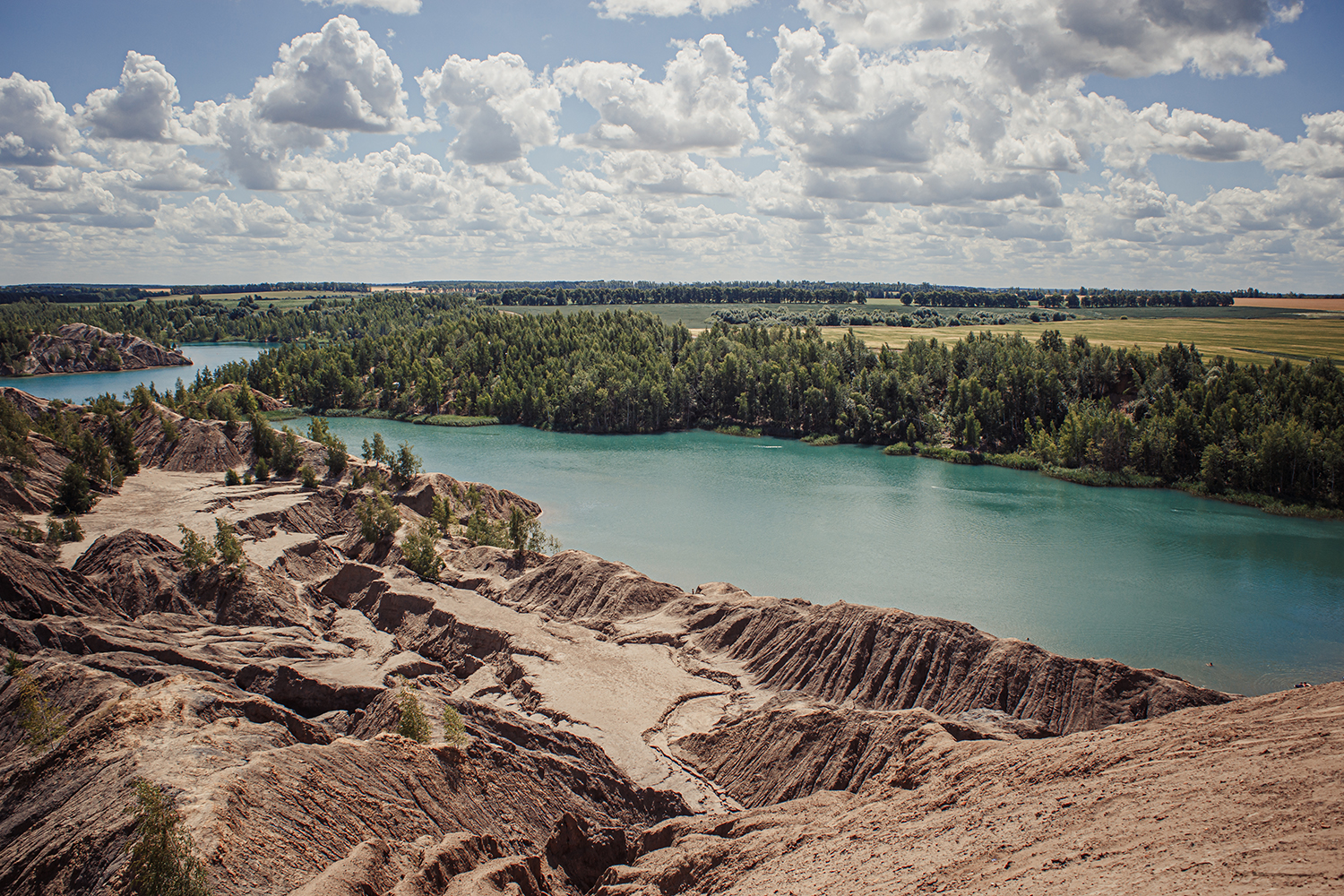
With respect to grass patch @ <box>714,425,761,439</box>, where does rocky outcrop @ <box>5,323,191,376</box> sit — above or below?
above

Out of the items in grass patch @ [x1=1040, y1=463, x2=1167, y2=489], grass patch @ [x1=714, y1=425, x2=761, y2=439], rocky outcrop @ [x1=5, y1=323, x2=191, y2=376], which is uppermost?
rocky outcrop @ [x1=5, y1=323, x2=191, y2=376]

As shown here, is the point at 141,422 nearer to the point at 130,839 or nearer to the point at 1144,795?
the point at 130,839

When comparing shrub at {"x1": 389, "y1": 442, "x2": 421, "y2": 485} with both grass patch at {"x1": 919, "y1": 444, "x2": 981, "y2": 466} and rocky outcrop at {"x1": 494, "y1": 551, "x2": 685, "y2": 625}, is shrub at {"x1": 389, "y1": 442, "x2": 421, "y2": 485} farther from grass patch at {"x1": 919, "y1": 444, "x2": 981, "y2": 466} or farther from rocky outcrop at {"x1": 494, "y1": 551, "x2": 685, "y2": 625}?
grass patch at {"x1": 919, "y1": 444, "x2": 981, "y2": 466}

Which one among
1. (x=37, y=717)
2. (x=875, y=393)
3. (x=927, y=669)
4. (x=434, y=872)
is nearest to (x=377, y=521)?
(x=37, y=717)

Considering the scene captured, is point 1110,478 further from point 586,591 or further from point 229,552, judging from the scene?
point 229,552

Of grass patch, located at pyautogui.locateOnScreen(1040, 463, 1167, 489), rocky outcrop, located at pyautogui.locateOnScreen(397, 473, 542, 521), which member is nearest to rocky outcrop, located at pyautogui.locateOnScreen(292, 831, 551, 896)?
rocky outcrop, located at pyautogui.locateOnScreen(397, 473, 542, 521)

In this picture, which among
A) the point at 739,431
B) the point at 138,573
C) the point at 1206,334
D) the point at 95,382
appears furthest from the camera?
the point at 95,382

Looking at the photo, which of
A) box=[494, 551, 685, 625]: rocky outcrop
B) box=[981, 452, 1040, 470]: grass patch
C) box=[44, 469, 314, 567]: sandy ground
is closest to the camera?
box=[494, 551, 685, 625]: rocky outcrop
